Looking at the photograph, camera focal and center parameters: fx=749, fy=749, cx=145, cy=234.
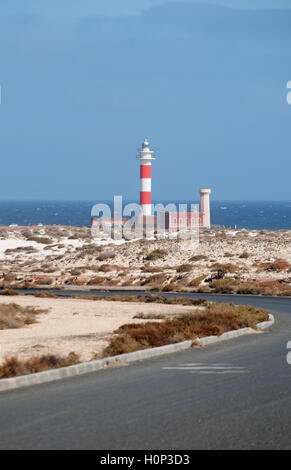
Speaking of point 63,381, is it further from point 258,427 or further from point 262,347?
point 262,347

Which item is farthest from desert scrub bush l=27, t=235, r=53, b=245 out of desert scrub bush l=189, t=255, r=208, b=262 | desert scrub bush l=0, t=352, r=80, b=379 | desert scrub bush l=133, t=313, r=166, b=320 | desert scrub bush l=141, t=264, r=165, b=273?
desert scrub bush l=0, t=352, r=80, b=379

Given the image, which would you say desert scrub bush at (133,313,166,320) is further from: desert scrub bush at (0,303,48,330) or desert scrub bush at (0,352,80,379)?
desert scrub bush at (0,352,80,379)

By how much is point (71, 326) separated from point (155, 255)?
34.0 meters

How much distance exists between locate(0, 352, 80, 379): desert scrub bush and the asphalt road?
30.5 inches

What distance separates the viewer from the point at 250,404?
31.6 ft

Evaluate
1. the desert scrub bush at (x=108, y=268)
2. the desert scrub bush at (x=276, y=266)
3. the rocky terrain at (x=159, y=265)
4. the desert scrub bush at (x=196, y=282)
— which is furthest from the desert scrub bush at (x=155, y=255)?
the desert scrub bush at (x=196, y=282)

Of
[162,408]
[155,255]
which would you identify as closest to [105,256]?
[155,255]

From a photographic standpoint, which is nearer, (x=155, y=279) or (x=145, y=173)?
(x=155, y=279)

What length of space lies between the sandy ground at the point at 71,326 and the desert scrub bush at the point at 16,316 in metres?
0.31

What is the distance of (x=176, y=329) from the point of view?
17.5 m

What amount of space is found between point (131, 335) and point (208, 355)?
7.09 ft

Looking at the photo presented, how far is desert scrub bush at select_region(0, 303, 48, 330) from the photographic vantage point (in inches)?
827

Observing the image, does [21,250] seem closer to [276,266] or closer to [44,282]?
[44,282]
